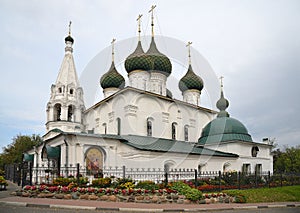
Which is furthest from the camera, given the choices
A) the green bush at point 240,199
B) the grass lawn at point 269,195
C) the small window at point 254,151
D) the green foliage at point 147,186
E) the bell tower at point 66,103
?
the small window at point 254,151

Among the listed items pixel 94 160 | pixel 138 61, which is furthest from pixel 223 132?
pixel 94 160

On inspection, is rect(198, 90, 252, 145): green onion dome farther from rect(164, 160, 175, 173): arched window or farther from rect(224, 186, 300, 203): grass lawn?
rect(224, 186, 300, 203): grass lawn

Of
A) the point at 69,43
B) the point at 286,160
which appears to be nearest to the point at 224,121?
the point at 69,43

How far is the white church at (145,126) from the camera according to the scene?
60.2ft

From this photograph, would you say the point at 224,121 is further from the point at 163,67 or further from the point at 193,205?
the point at 193,205

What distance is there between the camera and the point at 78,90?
24625mm

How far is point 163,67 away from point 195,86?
210 inches

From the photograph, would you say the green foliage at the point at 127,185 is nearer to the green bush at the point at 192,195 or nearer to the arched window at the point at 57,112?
the green bush at the point at 192,195

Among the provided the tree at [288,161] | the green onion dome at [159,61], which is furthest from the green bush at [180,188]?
the tree at [288,161]

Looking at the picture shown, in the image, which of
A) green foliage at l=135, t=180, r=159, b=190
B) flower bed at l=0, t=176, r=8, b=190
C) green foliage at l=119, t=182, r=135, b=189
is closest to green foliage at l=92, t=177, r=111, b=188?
green foliage at l=119, t=182, r=135, b=189

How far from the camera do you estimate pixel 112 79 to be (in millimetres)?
25781

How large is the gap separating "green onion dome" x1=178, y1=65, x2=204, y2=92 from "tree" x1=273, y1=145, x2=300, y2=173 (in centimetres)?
1734

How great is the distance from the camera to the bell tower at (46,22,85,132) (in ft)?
77.2

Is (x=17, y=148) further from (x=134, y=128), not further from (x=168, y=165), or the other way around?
(x=168, y=165)
